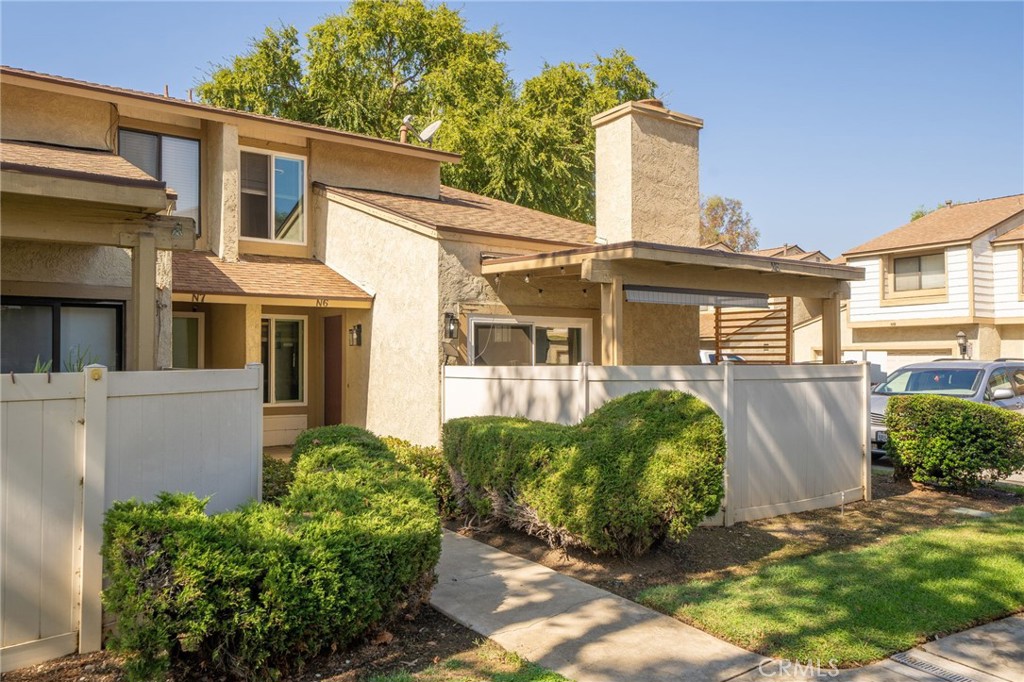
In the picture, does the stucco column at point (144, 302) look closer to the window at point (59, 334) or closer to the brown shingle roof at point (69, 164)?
the brown shingle roof at point (69, 164)

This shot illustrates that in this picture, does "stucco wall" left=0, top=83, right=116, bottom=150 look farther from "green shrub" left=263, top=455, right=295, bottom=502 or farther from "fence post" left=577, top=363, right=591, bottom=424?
"fence post" left=577, top=363, right=591, bottom=424

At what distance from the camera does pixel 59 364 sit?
9.05 meters

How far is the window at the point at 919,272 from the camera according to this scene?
82.6ft

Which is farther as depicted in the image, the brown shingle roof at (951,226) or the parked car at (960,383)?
the brown shingle roof at (951,226)

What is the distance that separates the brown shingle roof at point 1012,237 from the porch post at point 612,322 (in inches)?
818

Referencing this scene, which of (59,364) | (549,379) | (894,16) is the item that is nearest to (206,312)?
(59,364)

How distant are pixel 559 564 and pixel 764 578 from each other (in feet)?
6.08

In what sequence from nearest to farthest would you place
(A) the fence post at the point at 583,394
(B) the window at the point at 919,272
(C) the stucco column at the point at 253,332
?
(A) the fence post at the point at 583,394 < (C) the stucco column at the point at 253,332 < (B) the window at the point at 919,272

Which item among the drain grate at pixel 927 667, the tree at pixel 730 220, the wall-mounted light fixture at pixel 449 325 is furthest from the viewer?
the tree at pixel 730 220

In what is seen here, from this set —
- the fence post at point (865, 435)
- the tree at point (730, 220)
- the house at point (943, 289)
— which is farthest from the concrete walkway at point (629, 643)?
the tree at point (730, 220)

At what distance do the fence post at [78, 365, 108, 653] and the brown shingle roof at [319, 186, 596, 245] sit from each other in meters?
6.61

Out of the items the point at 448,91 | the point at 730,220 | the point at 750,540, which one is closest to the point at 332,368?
the point at 750,540

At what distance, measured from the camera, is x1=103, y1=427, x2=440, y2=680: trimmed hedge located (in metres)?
4.06

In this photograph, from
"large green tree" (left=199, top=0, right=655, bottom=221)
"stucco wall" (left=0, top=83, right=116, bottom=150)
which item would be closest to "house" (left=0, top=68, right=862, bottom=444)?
"stucco wall" (left=0, top=83, right=116, bottom=150)
